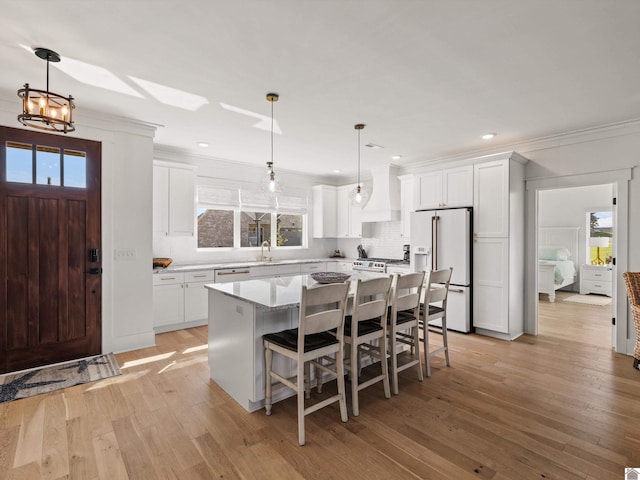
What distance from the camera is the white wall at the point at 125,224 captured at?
12.1ft

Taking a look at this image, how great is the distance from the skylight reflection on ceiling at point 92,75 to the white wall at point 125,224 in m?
0.83

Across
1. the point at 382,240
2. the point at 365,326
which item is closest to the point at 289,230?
the point at 382,240

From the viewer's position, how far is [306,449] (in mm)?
2109

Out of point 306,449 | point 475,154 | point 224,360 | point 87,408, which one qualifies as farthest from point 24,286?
point 475,154

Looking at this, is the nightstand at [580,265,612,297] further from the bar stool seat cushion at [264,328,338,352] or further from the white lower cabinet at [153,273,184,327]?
the white lower cabinet at [153,273,184,327]

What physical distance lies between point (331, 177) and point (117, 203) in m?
4.45

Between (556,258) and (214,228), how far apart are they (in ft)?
23.9

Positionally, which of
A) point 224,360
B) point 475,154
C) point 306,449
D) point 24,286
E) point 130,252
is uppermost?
point 475,154

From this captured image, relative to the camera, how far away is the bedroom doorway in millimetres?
6730

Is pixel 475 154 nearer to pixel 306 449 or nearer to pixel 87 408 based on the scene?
pixel 306 449

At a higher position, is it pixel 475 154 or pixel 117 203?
pixel 475 154

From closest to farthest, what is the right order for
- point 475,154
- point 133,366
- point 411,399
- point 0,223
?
point 411,399 → point 0,223 → point 133,366 → point 475,154

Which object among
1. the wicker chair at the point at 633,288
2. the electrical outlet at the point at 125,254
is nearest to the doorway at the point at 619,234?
the wicker chair at the point at 633,288

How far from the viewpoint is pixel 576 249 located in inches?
299
